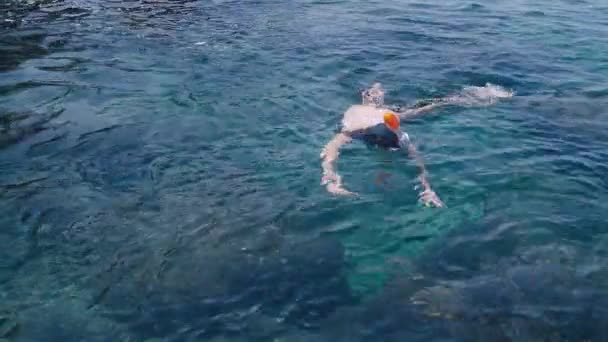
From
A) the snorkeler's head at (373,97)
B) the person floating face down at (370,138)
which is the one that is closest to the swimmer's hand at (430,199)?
the person floating face down at (370,138)

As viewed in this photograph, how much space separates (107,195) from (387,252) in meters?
3.78

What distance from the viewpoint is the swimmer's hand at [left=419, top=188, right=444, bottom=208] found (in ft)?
24.9

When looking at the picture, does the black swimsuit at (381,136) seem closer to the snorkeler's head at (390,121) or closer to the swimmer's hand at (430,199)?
the snorkeler's head at (390,121)

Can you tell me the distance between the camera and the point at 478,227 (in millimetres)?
7246

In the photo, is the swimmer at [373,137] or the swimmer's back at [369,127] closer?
the swimmer at [373,137]

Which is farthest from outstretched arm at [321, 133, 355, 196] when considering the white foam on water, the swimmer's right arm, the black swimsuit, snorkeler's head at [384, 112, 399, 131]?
the white foam on water

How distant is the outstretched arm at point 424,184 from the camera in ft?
25.0

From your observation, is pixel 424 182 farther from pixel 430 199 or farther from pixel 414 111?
pixel 414 111

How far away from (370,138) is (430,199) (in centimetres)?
145

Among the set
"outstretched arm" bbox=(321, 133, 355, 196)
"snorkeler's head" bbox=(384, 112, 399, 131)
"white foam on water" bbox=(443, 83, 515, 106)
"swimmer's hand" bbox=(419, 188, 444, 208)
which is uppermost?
"snorkeler's head" bbox=(384, 112, 399, 131)

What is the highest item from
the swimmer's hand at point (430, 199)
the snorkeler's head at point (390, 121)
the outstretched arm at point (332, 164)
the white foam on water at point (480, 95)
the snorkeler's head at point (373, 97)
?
the snorkeler's head at point (390, 121)

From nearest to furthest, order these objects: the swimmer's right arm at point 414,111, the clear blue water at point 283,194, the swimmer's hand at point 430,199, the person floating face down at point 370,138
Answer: the clear blue water at point 283,194 → the swimmer's hand at point 430,199 → the person floating face down at point 370,138 → the swimmer's right arm at point 414,111

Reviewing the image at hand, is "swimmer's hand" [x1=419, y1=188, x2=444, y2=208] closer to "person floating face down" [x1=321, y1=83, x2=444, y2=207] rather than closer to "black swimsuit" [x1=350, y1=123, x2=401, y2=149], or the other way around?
"person floating face down" [x1=321, y1=83, x2=444, y2=207]

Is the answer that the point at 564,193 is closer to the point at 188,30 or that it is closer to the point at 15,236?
the point at 15,236
